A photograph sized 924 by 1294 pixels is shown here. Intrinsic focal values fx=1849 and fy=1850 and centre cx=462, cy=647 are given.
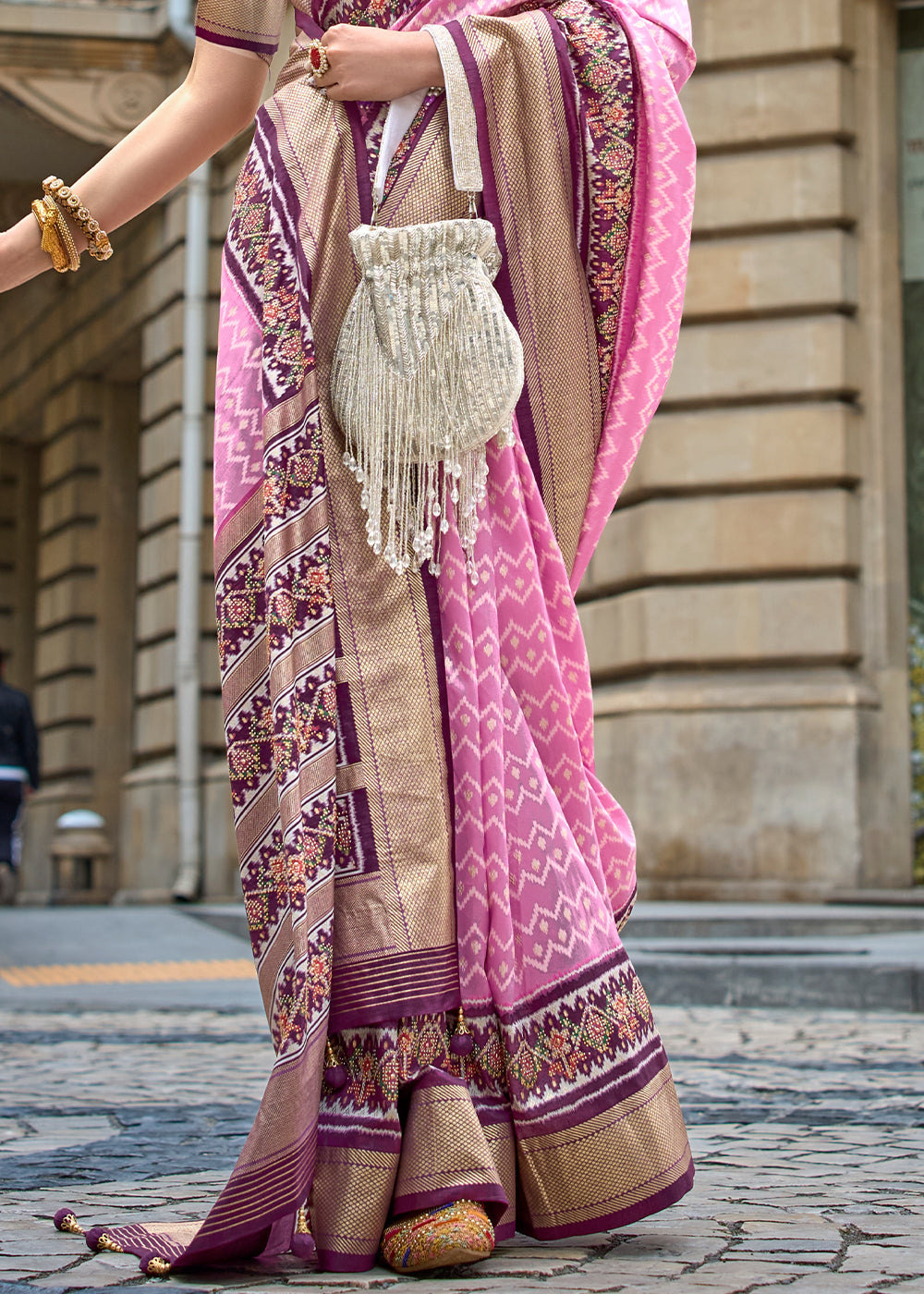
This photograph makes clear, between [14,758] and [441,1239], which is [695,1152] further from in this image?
[14,758]

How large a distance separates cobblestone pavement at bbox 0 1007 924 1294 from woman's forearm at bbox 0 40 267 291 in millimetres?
1333

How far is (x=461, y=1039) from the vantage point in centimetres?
230

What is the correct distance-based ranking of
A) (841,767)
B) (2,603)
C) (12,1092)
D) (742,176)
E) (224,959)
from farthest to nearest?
(2,603)
(742,176)
(841,767)
(224,959)
(12,1092)

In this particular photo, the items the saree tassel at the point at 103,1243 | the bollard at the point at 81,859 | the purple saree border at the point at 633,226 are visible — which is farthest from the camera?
the bollard at the point at 81,859

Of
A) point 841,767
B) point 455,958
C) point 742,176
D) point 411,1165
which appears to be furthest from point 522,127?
point 742,176

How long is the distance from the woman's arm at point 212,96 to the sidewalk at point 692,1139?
1.35 meters

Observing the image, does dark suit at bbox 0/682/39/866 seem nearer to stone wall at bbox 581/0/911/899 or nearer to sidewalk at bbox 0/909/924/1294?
stone wall at bbox 581/0/911/899

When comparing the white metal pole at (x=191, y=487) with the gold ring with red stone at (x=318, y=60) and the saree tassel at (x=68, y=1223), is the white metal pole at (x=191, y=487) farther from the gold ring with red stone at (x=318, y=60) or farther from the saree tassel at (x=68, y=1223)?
the gold ring with red stone at (x=318, y=60)

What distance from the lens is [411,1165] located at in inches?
86.9

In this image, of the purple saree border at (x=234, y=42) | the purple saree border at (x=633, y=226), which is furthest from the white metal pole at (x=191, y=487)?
the purple saree border at (x=234, y=42)

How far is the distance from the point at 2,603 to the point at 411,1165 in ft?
60.3

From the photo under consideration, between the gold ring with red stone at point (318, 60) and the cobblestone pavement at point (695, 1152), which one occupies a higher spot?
the gold ring with red stone at point (318, 60)

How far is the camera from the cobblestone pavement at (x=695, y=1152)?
2.19m

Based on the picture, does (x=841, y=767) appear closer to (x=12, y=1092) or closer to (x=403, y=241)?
(x=12, y=1092)
